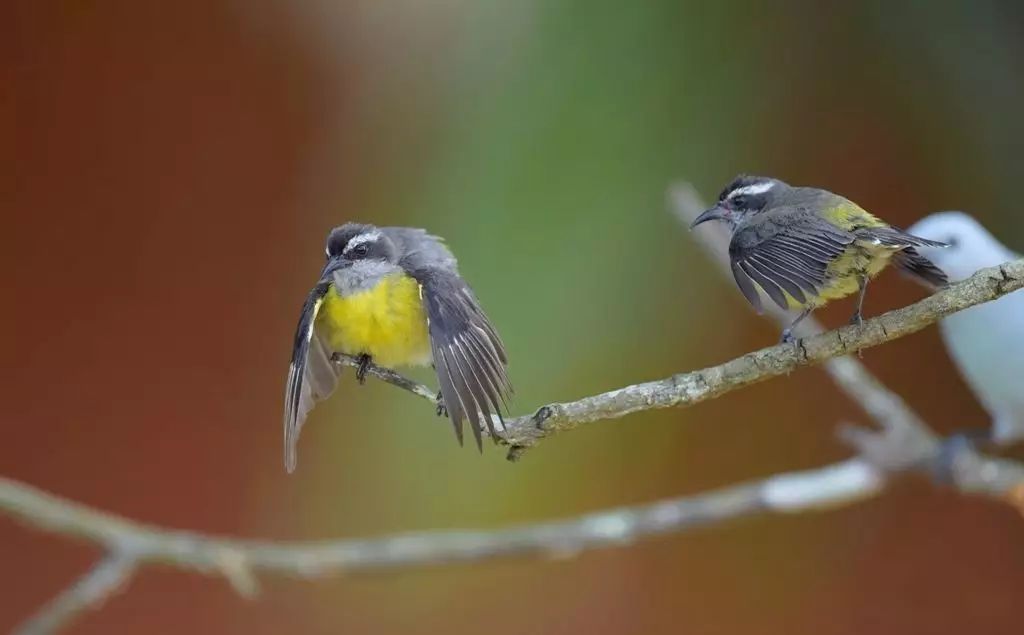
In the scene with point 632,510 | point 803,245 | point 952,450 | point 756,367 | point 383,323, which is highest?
point 632,510

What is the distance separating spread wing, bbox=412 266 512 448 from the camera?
0.67 meters

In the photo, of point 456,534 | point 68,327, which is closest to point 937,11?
point 456,534

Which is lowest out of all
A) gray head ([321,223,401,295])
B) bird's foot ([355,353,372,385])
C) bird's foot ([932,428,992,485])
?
bird's foot ([355,353,372,385])

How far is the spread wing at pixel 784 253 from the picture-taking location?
0.69m

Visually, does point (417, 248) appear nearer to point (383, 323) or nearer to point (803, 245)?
point (383, 323)

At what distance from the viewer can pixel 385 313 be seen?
875mm

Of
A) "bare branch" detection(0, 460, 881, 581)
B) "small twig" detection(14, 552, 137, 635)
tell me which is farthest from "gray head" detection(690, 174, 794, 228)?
"bare branch" detection(0, 460, 881, 581)

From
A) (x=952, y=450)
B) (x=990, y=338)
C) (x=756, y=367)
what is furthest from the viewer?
(x=952, y=450)

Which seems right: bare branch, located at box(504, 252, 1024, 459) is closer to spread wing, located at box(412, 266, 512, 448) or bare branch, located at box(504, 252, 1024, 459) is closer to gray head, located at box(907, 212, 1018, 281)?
spread wing, located at box(412, 266, 512, 448)

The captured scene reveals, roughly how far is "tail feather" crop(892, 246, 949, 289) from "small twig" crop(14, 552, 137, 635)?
81 cm

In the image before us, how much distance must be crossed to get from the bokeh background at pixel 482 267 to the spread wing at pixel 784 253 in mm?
240

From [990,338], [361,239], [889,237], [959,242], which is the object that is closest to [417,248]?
[361,239]

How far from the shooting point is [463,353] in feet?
2.38

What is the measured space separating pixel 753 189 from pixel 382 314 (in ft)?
1.07
